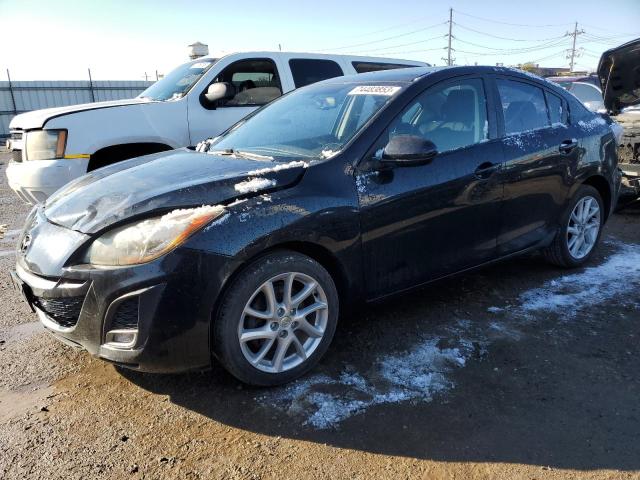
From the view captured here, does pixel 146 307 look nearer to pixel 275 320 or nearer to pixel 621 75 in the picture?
pixel 275 320

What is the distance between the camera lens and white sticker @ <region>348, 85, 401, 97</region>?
3.42 metres

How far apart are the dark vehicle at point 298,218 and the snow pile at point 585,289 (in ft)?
1.27

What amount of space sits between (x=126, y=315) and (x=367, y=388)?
128 cm

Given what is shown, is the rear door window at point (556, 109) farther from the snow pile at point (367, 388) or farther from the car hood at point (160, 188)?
the car hood at point (160, 188)

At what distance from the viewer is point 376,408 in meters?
2.63

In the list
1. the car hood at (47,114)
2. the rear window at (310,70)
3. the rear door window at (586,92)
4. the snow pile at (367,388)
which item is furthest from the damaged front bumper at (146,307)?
the rear door window at (586,92)

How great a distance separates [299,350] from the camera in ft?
9.45

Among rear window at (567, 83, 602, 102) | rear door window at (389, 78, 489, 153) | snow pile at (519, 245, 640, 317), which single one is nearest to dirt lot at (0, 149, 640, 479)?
snow pile at (519, 245, 640, 317)

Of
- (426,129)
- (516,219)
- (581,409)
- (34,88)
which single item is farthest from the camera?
(34,88)

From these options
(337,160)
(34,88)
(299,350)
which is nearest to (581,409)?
(299,350)

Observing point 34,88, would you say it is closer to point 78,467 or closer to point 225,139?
point 225,139

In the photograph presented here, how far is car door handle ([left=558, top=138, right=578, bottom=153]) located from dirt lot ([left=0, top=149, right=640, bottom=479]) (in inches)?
50.4

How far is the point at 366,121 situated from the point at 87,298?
185cm

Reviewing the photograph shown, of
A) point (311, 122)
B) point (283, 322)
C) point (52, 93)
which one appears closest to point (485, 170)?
point (311, 122)
